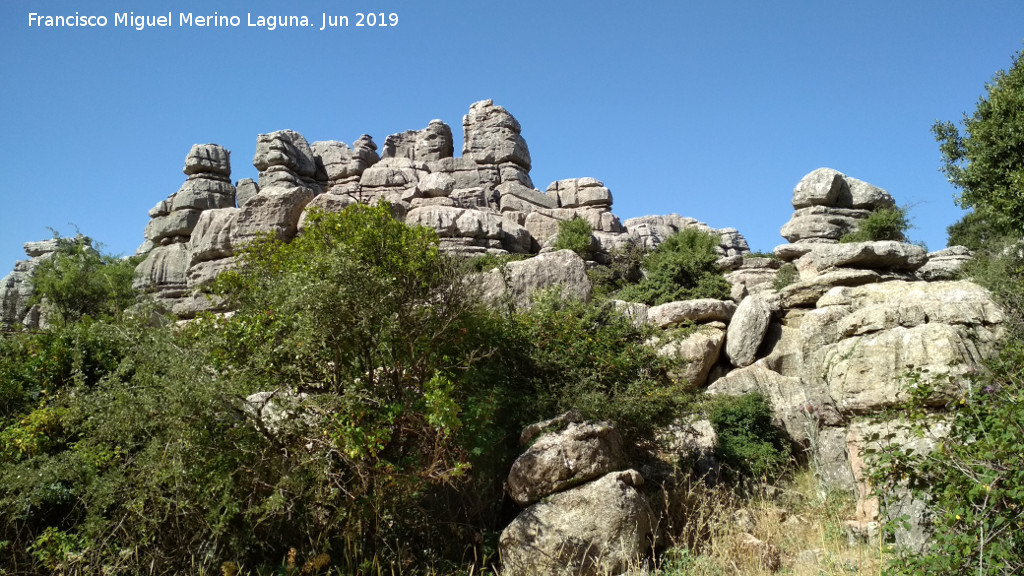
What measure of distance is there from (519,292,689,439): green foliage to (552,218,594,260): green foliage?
57.8 ft

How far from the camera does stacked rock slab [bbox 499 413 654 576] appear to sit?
698 centimetres

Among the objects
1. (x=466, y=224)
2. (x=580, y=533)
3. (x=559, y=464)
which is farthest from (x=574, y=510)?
(x=466, y=224)

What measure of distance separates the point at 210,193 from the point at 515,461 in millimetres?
36665

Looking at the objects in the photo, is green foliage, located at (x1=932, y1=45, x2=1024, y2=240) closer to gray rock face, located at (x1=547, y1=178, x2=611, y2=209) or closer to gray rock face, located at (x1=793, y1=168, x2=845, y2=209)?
gray rock face, located at (x1=793, y1=168, x2=845, y2=209)

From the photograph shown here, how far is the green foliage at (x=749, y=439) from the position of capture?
10.6 meters

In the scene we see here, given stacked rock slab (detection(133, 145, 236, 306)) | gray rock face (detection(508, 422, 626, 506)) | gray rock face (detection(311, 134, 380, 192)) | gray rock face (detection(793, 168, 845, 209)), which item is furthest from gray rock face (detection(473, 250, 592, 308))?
gray rock face (detection(311, 134, 380, 192))

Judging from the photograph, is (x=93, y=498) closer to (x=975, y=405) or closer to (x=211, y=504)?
(x=211, y=504)

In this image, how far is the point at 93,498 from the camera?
6766mm

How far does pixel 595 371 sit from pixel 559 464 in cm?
237

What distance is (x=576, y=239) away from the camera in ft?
93.8

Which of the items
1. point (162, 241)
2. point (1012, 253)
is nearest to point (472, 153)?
point (162, 241)

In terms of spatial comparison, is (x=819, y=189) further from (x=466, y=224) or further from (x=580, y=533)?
(x=580, y=533)

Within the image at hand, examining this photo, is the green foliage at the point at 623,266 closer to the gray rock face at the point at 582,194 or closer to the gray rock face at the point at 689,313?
the gray rock face at the point at 689,313

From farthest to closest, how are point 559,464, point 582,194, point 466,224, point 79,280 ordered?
point 582,194
point 79,280
point 466,224
point 559,464
